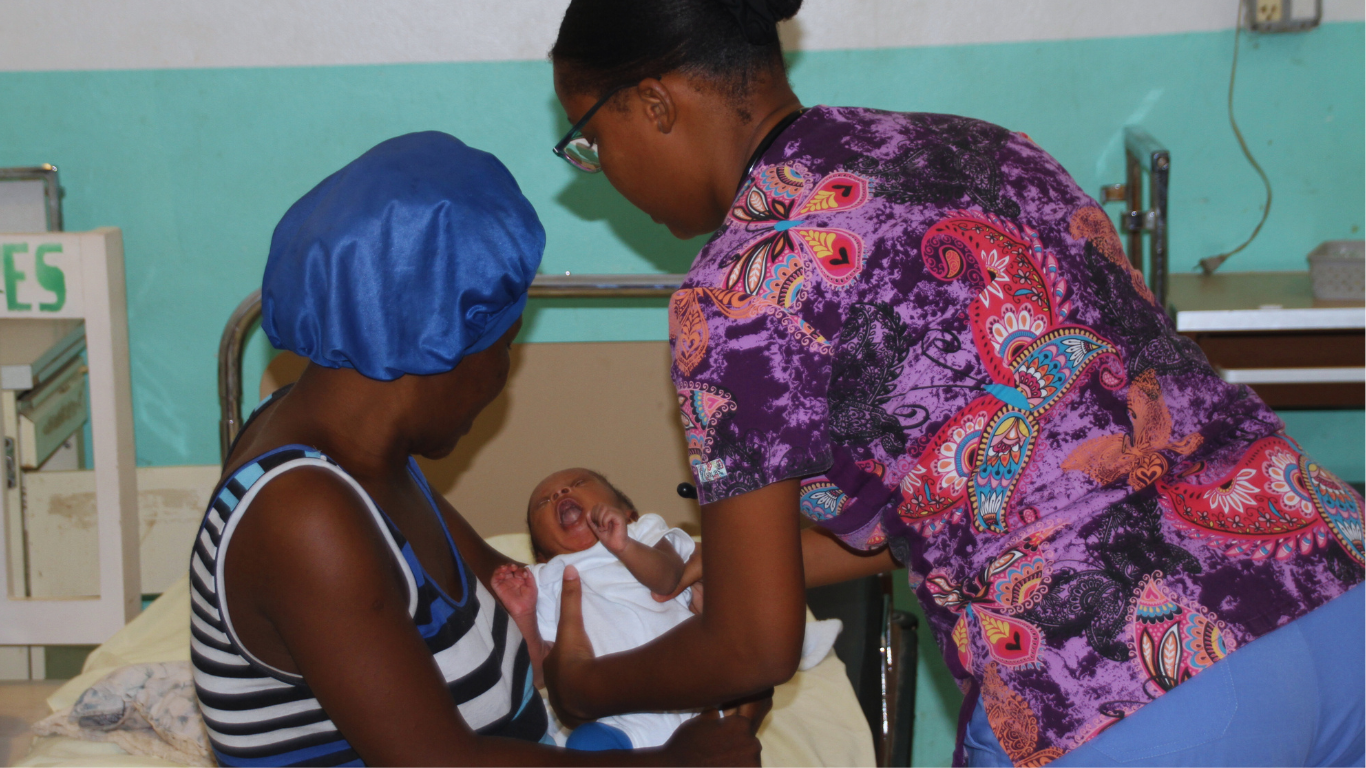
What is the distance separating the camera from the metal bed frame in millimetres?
2602

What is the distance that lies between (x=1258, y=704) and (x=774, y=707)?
50.9 inches

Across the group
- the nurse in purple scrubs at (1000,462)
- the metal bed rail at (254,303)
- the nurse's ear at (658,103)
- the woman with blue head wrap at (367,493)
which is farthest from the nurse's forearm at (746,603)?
the metal bed rail at (254,303)

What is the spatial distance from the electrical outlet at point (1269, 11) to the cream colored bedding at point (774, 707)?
2.07m

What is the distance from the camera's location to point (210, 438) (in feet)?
10.3

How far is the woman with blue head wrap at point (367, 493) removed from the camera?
1.19 metres

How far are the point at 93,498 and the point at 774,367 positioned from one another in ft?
8.68

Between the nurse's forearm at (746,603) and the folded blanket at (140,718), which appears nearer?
the nurse's forearm at (746,603)

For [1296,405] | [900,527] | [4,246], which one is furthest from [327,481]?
[1296,405]

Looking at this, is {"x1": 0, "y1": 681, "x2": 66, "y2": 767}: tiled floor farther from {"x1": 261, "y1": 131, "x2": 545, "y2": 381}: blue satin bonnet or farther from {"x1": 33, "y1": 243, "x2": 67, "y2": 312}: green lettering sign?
{"x1": 261, "y1": 131, "x2": 545, "y2": 381}: blue satin bonnet

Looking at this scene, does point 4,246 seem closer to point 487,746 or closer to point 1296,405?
point 487,746

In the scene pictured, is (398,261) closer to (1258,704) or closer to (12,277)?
(1258,704)

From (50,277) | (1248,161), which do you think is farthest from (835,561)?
(50,277)

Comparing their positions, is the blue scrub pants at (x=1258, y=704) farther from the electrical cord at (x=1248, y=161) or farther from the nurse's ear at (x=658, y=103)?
the electrical cord at (x=1248, y=161)

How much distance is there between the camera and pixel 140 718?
7.24ft
